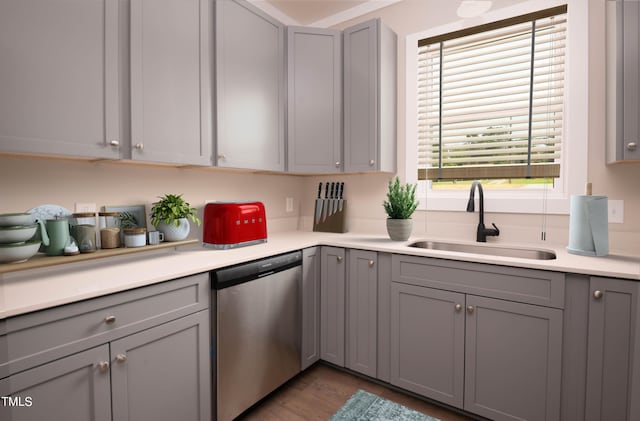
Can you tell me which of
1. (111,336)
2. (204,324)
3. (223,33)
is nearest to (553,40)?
(223,33)

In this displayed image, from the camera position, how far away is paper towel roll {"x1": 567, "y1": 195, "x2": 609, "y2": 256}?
1.66m

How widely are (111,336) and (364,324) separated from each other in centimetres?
140

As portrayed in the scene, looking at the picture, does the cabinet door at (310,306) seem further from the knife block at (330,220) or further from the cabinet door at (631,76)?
the cabinet door at (631,76)

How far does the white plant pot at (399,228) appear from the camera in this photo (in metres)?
2.23

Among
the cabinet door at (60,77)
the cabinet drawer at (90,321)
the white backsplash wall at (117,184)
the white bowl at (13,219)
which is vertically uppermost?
the cabinet door at (60,77)

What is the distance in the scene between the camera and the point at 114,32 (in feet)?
4.85

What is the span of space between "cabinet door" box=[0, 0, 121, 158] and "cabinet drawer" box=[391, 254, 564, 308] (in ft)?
5.27

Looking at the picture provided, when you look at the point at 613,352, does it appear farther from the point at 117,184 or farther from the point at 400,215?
the point at 117,184

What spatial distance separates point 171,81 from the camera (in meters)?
1.70

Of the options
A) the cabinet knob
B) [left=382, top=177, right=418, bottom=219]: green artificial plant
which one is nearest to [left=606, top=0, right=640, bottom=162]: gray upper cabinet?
[left=382, top=177, right=418, bottom=219]: green artificial plant

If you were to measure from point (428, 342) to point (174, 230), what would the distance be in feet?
5.04

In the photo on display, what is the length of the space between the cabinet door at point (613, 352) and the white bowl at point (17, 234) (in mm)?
2322

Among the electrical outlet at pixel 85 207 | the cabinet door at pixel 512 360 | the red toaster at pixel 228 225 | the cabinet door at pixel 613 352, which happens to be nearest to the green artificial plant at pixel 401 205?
the cabinet door at pixel 512 360

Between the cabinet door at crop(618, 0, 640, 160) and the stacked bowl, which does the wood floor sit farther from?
the cabinet door at crop(618, 0, 640, 160)
